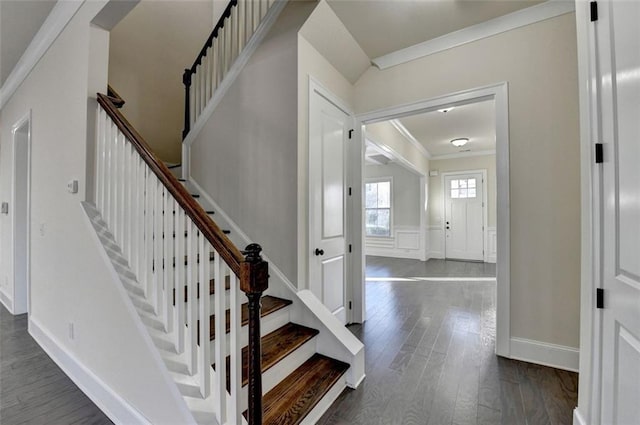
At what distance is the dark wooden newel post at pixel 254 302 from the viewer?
3.34 feet

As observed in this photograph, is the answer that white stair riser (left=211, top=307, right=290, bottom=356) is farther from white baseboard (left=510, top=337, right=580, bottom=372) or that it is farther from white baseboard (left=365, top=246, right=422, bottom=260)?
white baseboard (left=365, top=246, right=422, bottom=260)

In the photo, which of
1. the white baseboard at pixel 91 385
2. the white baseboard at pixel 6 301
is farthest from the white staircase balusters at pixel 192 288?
the white baseboard at pixel 6 301

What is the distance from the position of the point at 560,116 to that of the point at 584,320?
63.9 inches

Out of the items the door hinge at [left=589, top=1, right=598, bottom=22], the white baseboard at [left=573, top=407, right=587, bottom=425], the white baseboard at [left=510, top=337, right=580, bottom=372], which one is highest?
the door hinge at [left=589, top=1, right=598, bottom=22]

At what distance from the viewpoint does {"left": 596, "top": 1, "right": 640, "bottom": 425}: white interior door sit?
99cm

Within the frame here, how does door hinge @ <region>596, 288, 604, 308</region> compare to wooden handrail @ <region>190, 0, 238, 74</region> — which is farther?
wooden handrail @ <region>190, 0, 238, 74</region>

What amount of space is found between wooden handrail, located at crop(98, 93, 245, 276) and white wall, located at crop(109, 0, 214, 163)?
8.34 feet

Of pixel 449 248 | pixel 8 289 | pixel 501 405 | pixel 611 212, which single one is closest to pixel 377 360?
pixel 501 405

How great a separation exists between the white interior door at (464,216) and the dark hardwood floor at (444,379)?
394cm

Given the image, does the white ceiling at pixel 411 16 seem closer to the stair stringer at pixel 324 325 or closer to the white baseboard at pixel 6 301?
the stair stringer at pixel 324 325

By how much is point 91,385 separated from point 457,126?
5.64 metres

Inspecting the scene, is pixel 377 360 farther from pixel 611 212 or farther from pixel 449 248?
pixel 449 248

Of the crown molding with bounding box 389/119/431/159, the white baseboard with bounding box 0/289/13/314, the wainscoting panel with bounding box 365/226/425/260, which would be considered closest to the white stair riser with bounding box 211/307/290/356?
the white baseboard with bounding box 0/289/13/314

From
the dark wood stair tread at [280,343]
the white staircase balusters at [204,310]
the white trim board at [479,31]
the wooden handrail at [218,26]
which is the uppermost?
the wooden handrail at [218,26]
